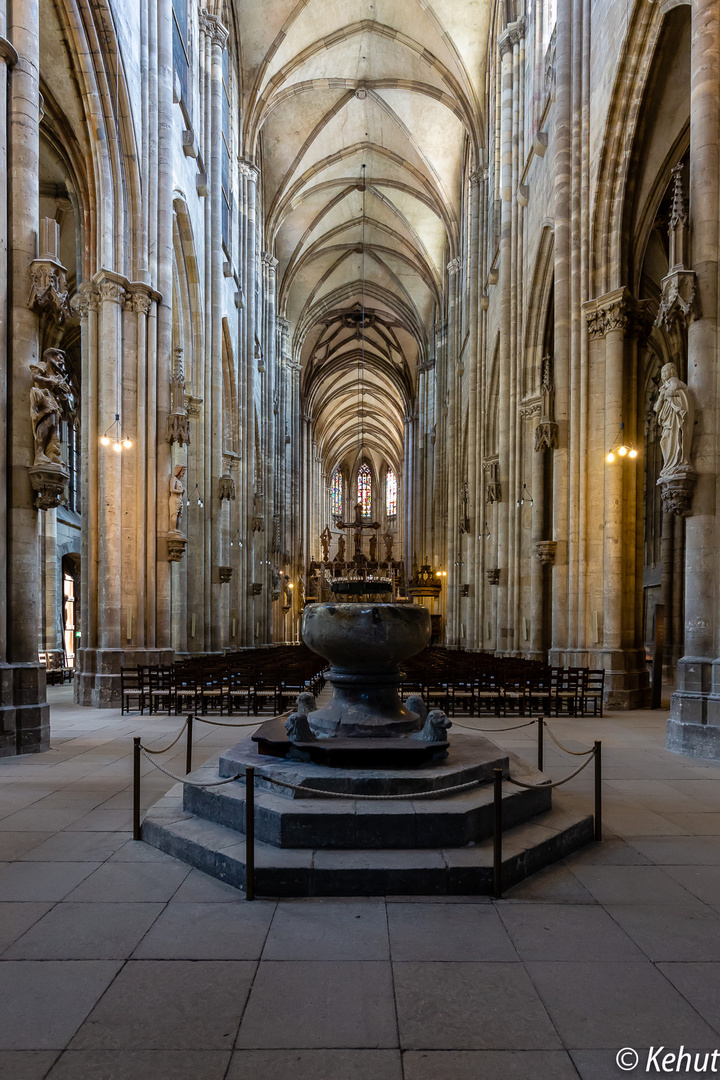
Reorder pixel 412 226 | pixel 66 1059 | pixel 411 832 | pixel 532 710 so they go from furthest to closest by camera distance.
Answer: pixel 412 226
pixel 532 710
pixel 411 832
pixel 66 1059

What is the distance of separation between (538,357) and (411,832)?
1885cm

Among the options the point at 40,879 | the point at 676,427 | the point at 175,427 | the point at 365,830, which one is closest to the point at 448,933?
the point at 365,830

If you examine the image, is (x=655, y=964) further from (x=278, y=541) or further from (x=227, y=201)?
(x=278, y=541)

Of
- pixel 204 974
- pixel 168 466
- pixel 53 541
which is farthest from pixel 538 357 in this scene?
pixel 204 974

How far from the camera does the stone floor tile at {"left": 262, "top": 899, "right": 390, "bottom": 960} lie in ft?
12.9

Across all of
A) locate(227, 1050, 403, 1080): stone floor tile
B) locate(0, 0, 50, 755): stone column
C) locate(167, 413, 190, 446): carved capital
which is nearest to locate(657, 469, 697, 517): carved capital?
locate(0, 0, 50, 755): stone column

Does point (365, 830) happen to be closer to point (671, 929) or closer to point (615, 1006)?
point (671, 929)

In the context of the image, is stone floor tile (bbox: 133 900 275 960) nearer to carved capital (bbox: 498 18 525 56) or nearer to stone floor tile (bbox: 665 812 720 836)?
stone floor tile (bbox: 665 812 720 836)

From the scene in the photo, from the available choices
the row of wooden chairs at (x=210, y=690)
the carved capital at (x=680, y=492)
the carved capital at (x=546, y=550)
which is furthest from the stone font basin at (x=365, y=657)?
the carved capital at (x=546, y=550)

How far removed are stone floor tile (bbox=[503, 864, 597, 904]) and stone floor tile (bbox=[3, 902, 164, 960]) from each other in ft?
7.33

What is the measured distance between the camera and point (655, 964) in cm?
385

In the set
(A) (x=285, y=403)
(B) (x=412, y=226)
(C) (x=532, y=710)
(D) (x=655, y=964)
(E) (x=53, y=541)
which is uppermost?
(B) (x=412, y=226)

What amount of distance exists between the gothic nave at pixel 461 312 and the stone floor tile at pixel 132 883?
4.99 m

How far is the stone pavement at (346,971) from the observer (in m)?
3.09
